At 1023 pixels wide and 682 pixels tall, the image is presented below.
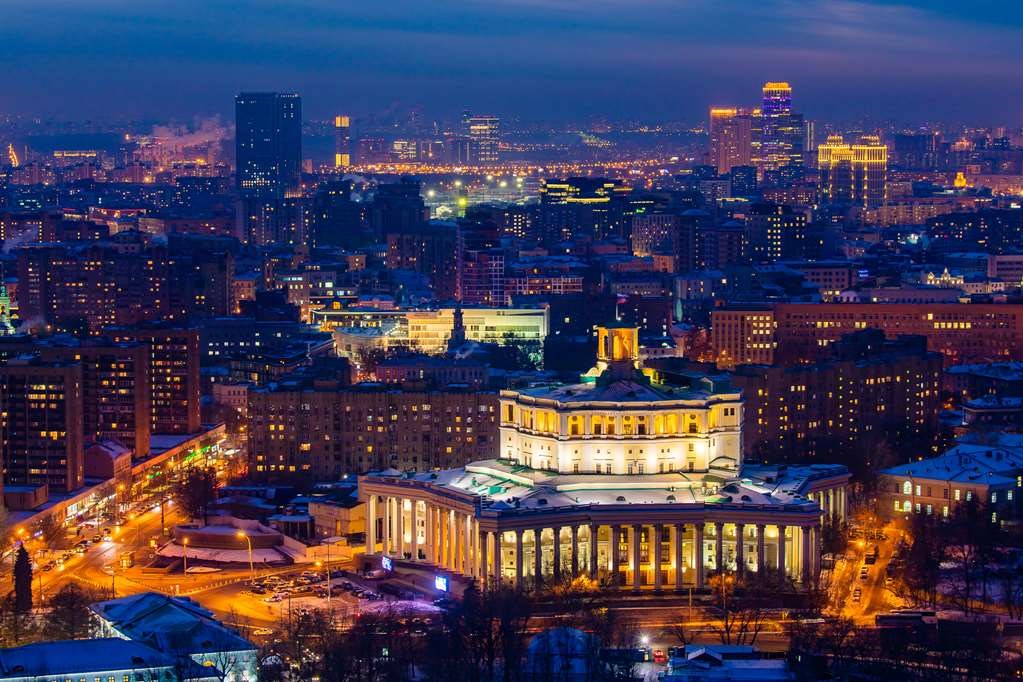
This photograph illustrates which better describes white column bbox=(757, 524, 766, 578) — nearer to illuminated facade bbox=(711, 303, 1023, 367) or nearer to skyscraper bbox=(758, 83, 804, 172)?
illuminated facade bbox=(711, 303, 1023, 367)

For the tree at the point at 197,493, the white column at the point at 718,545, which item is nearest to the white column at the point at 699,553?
the white column at the point at 718,545

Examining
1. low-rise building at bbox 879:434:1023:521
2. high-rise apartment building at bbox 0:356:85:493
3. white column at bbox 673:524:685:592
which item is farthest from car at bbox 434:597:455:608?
high-rise apartment building at bbox 0:356:85:493

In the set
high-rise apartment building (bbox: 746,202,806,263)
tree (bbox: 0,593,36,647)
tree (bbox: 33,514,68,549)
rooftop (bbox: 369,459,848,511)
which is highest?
high-rise apartment building (bbox: 746,202,806,263)

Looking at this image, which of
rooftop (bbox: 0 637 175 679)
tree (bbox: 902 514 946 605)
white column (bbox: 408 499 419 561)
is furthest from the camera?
white column (bbox: 408 499 419 561)

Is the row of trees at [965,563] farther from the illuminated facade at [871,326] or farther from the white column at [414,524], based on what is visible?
the illuminated facade at [871,326]

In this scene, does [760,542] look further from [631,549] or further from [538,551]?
[538,551]

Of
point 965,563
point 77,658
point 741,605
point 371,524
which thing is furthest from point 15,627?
point 965,563

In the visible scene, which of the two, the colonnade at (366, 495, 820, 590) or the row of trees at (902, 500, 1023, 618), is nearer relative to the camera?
the row of trees at (902, 500, 1023, 618)
